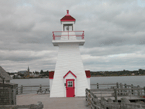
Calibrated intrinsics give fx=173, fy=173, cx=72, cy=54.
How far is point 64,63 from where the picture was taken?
1568 cm

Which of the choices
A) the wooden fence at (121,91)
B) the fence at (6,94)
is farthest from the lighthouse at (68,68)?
the fence at (6,94)

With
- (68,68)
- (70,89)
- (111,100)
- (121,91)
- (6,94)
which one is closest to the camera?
(6,94)

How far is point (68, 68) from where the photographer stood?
15586 mm

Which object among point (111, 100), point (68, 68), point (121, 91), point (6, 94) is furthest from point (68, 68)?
point (6, 94)

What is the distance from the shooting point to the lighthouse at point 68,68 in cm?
1533

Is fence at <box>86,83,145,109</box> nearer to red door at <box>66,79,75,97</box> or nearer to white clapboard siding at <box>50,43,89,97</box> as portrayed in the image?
white clapboard siding at <box>50,43,89,97</box>

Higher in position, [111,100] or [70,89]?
[70,89]

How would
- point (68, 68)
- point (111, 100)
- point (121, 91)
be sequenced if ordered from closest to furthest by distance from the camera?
point (111, 100) → point (68, 68) → point (121, 91)

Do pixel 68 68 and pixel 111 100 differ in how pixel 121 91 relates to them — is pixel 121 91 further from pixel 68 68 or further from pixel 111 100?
pixel 111 100

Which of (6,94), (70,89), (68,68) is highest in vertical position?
(68,68)

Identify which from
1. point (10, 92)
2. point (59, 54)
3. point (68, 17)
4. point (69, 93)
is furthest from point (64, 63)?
point (10, 92)

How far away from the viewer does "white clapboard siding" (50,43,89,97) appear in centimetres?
1542

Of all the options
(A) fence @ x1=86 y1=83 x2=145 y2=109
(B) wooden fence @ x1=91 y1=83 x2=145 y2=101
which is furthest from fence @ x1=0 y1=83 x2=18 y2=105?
(B) wooden fence @ x1=91 y1=83 x2=145 y2=101

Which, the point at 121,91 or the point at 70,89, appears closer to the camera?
the point at 70,89
